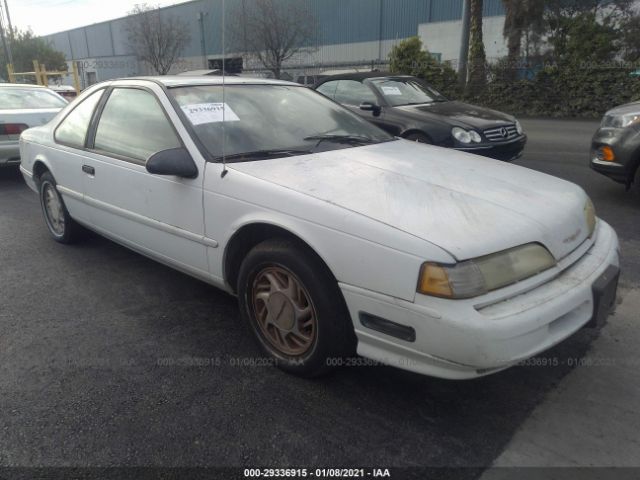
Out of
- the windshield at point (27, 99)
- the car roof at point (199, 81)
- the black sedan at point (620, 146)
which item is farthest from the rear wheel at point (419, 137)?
the windshield at point (27, 99)

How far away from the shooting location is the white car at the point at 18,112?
7043 millimetres

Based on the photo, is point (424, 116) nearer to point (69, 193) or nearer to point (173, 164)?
point (69, 193)

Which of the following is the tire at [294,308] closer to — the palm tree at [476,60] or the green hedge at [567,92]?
the green hedge at [567,92]

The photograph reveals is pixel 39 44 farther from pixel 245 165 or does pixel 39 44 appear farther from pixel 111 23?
pixel 245 165

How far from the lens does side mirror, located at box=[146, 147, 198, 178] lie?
2.81 m

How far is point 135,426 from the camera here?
90.7 inches

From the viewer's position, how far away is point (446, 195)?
2.46m

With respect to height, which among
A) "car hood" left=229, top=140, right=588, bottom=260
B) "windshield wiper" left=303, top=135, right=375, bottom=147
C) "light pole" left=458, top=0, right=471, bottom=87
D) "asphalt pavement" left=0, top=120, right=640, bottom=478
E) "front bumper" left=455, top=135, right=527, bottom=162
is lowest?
"asphalt pavement" left=0, top=120, right=640, bottom=478

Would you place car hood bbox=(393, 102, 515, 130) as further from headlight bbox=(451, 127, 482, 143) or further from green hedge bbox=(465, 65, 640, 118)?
green hedge bbox=(465, 65, 640, 118)

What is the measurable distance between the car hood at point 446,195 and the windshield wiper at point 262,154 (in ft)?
0.24

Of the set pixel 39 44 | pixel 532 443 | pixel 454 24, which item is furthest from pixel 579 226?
pixel 39 44

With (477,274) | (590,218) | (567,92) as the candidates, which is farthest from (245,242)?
(567,92)

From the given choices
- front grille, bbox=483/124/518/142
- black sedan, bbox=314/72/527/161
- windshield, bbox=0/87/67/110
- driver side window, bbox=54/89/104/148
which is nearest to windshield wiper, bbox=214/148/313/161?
driver side window, bbox=54/89/104/148

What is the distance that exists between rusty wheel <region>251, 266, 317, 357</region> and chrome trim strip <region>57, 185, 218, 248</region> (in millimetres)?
402
